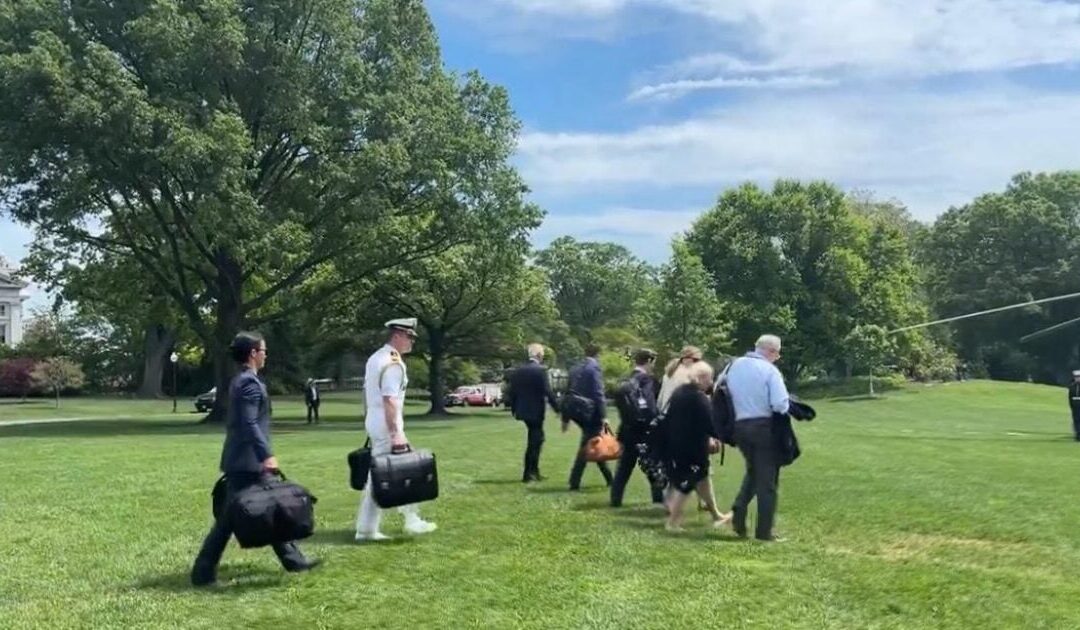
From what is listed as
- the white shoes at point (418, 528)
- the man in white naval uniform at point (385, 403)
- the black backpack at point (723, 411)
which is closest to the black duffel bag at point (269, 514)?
the man in white naval uniform at point (385, 403)

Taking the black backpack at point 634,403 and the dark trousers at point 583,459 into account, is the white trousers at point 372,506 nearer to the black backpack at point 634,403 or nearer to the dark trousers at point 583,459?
the black backpack at point 634,403

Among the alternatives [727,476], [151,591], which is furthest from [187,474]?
[151,591]

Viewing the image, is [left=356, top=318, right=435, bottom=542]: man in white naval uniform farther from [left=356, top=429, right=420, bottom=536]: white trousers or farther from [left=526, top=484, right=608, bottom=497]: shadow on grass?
[left=526, top=484, right=608, bottom=497]: shadow on grass

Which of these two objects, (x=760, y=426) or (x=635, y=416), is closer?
(x=760, y=426)

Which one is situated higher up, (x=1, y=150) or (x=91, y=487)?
(x=1, y=150)

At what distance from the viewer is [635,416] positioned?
1234 cm

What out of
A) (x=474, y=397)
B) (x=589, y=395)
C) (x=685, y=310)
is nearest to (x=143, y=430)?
(x=589, y=395)

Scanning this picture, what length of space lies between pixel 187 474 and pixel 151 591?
356 inches

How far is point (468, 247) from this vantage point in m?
42.7

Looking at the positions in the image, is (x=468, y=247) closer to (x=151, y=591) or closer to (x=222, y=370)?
(x=222, y=370)

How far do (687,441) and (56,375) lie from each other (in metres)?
68.4

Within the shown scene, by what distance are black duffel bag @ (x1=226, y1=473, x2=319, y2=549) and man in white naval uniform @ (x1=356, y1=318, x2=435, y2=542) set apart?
5.21 feet

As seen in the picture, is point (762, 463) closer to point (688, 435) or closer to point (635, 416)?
point (688, 435)

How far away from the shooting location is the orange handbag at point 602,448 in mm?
13078
